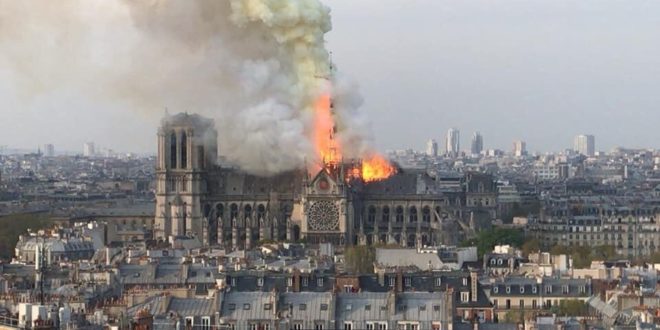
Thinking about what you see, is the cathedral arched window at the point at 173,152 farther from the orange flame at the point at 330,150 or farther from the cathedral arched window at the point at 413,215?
the cathedral arched window at the point at 413,215

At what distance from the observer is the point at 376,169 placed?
464 ft

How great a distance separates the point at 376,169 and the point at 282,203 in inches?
263

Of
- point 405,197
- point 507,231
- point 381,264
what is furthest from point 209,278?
point 405,197

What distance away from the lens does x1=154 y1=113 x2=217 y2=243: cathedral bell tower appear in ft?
452

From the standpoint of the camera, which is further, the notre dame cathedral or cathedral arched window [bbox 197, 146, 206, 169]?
cathedral arched window [bbox 197, 146, 206, 169]

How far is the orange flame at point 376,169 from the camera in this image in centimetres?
14088

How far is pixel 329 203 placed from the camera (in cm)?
13438

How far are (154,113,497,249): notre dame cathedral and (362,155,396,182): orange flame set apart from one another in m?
0.52

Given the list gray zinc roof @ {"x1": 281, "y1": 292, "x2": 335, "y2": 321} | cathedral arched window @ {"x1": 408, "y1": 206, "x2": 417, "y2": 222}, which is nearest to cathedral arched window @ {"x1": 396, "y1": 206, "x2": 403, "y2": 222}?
cathedral arched window @ {"x1": 408, "y1": 206, "x2": 417, "y2": 222}

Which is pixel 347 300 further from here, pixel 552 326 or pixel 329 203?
pixel 329 203

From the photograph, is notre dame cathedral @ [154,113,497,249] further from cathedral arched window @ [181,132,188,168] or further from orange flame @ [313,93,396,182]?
orange flame @ [313,93,396,182]

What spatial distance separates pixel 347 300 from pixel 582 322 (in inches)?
218

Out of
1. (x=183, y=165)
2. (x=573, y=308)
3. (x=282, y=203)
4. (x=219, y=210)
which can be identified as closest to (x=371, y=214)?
(x=282, y=203)

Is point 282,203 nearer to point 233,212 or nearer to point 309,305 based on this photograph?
point 233,212
